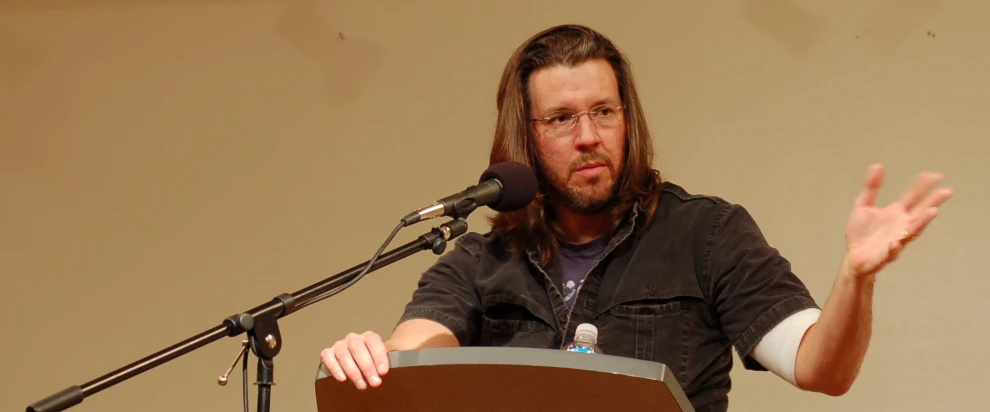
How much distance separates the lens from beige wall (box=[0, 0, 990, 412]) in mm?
2703

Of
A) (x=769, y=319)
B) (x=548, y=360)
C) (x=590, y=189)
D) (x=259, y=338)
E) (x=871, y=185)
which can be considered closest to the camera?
(x=548, y=360)

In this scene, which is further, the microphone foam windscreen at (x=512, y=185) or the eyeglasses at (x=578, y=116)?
the eyeglasses at (x=578, y=116)

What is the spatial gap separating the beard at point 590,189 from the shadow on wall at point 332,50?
3.90 ft

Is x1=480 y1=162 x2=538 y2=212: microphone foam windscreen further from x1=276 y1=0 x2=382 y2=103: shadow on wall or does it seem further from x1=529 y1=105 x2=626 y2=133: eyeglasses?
x1=276 y1=0 x2=382 y2=103: shadow on wall

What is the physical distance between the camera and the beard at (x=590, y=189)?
2234 mm

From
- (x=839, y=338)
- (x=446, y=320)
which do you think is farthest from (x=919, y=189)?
(x=446, y=320)

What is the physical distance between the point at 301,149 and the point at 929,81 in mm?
1802

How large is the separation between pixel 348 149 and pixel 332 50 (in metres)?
0.31

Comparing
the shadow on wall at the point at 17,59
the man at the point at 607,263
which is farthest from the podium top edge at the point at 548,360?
the shadow on wall at the point at 17,59

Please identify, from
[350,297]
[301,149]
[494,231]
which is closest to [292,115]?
[301,149]

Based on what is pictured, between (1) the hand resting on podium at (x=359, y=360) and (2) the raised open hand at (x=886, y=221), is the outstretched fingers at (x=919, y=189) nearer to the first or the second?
(2) the raised open hand at (x=886, y=221)

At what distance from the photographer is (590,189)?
7.32 ft

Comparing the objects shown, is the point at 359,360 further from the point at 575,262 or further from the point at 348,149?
the point at 348,149

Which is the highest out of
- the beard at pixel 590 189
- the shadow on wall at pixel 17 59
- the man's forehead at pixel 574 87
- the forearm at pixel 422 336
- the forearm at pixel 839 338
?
the shadow on wall at pixel 17 59
